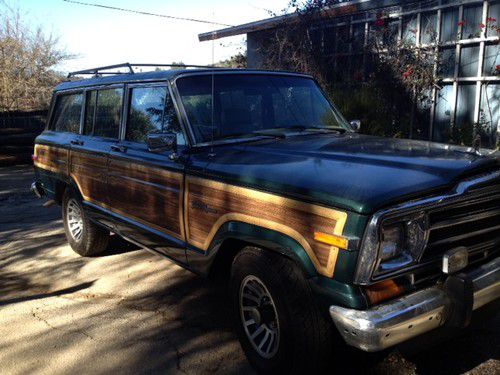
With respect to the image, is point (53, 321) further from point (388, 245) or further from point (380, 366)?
point (388, 245)

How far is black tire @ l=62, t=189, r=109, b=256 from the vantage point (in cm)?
535

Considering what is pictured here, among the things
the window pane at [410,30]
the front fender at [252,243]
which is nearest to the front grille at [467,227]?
the front fender at [252,243]

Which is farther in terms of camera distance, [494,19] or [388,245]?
[494,19]

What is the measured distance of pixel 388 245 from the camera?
96.3 inches

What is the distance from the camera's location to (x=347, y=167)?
110 inches

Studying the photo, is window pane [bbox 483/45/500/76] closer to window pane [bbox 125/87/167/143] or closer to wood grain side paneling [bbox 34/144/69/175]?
window pane [bbox 125/87/167/143]

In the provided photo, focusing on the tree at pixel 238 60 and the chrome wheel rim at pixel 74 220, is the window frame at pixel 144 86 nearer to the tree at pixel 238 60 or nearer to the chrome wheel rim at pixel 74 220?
the chrome wheel rim at pixel 74 220

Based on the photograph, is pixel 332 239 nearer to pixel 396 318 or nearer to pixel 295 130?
pixel 396 318

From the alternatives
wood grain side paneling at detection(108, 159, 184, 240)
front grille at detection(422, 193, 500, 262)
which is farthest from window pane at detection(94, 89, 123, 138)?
front grille at detection(422, 193, 500, 262)

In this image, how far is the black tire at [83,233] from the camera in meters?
5.35

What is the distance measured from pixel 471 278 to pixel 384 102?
284 inches

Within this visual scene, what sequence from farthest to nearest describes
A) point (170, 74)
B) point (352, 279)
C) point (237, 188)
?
point (170, 74)
point (237, 188)
point (352, 279)

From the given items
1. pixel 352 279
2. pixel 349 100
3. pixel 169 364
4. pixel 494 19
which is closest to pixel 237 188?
pixel 352 279

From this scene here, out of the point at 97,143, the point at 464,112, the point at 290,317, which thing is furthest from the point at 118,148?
the point at 464,112
